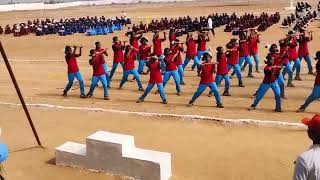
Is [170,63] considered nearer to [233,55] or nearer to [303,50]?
[233,55]

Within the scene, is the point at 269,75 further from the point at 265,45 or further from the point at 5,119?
the point at 265,45

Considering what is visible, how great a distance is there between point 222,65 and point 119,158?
6584 mm

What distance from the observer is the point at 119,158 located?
7742mm

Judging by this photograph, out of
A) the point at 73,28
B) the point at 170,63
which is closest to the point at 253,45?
the point at 170,63

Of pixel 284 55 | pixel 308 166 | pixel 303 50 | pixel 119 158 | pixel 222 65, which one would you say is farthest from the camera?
pixel 303 50

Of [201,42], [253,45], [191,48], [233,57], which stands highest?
[201,42]

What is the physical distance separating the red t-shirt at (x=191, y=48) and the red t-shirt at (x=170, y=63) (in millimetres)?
2887

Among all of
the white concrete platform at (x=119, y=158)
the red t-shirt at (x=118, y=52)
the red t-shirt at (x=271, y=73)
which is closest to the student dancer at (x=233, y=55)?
the red t-shirt at (x=271, y=73)

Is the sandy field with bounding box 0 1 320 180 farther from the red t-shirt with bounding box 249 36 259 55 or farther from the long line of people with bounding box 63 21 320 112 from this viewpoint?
the red t-shirt with bounding box 249 36 259 55

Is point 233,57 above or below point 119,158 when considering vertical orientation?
above

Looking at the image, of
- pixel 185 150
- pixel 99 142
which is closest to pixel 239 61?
pixel 185 150

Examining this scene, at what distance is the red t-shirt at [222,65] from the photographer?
43.8 feet

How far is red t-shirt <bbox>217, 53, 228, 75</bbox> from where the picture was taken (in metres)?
13.3

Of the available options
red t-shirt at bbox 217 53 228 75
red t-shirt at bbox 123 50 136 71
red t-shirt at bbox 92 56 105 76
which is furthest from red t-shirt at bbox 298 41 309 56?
red t-shirt at bbox 92 56 105 76
